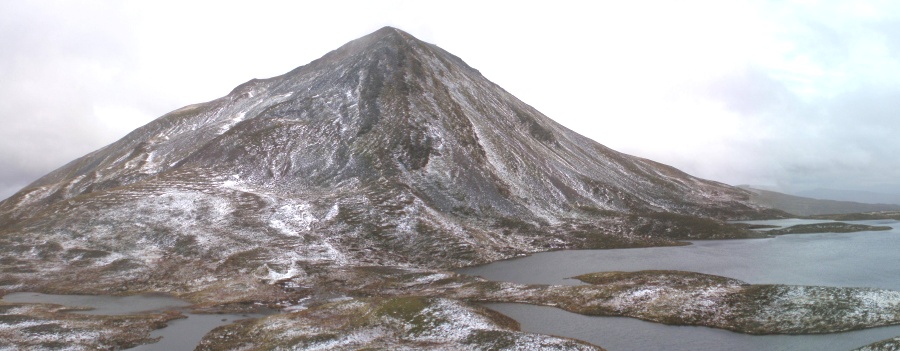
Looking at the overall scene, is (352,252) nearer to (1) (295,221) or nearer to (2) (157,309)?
(1) (295,221)

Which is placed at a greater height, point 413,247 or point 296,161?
point 296,161

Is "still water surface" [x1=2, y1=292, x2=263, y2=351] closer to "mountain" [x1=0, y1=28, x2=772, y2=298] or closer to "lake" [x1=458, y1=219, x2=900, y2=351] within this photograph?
"mountain" [x1=0, y1=28, x2=772, y2=298]

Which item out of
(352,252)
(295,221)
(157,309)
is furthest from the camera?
(295,221)

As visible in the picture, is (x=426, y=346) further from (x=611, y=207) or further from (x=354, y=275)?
(x=611, y=207)

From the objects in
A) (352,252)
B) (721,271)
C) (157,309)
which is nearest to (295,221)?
(352,252)

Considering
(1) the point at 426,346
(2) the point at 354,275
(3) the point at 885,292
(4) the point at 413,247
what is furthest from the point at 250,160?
(3) the point at 885,292

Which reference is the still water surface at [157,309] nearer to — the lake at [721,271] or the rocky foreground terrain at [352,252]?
the rocky foreground terrain at [352,252]

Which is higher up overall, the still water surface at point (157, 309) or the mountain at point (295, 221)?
the mountain at point (295, 221)

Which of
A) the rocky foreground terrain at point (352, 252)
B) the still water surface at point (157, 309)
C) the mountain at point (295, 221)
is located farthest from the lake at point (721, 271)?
the still water surface at point (157, 309)
